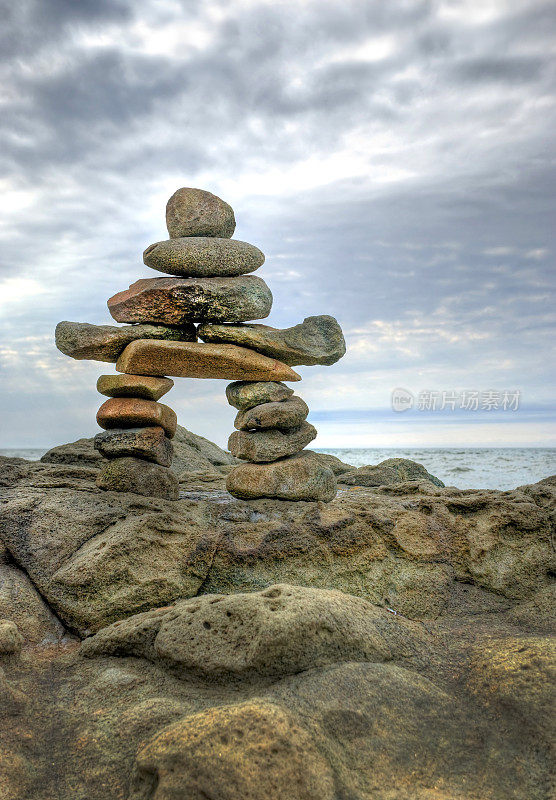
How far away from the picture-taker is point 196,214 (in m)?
8.20

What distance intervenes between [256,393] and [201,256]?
2020 millimetres

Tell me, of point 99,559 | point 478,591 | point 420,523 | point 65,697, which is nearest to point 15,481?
point 99,559

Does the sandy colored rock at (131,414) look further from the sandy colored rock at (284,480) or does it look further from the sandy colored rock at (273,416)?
the sandy colored rock at (284,480)

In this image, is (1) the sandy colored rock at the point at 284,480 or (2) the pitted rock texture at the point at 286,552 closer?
(2) the pitted rock texture at the point at 286,552

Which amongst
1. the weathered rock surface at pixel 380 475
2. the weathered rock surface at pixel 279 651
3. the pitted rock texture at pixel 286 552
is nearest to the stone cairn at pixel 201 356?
the weathered rock surface at pixel 279 651

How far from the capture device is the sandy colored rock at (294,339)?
794cm

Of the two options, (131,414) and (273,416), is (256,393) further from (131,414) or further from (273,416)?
(131,414)

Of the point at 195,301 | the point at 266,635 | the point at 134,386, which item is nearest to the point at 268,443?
the point at 134,386

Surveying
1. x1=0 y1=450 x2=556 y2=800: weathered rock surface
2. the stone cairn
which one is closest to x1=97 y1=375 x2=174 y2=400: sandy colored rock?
the stone cairn

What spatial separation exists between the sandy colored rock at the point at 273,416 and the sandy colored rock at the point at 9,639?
3.81 metres

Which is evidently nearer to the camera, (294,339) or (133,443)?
(133,443)

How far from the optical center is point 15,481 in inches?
299

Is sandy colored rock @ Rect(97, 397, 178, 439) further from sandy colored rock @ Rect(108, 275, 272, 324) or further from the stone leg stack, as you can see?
sandy colored rock @ Rect(108, 275, 272, 324)

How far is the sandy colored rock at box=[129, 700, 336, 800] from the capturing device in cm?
301
